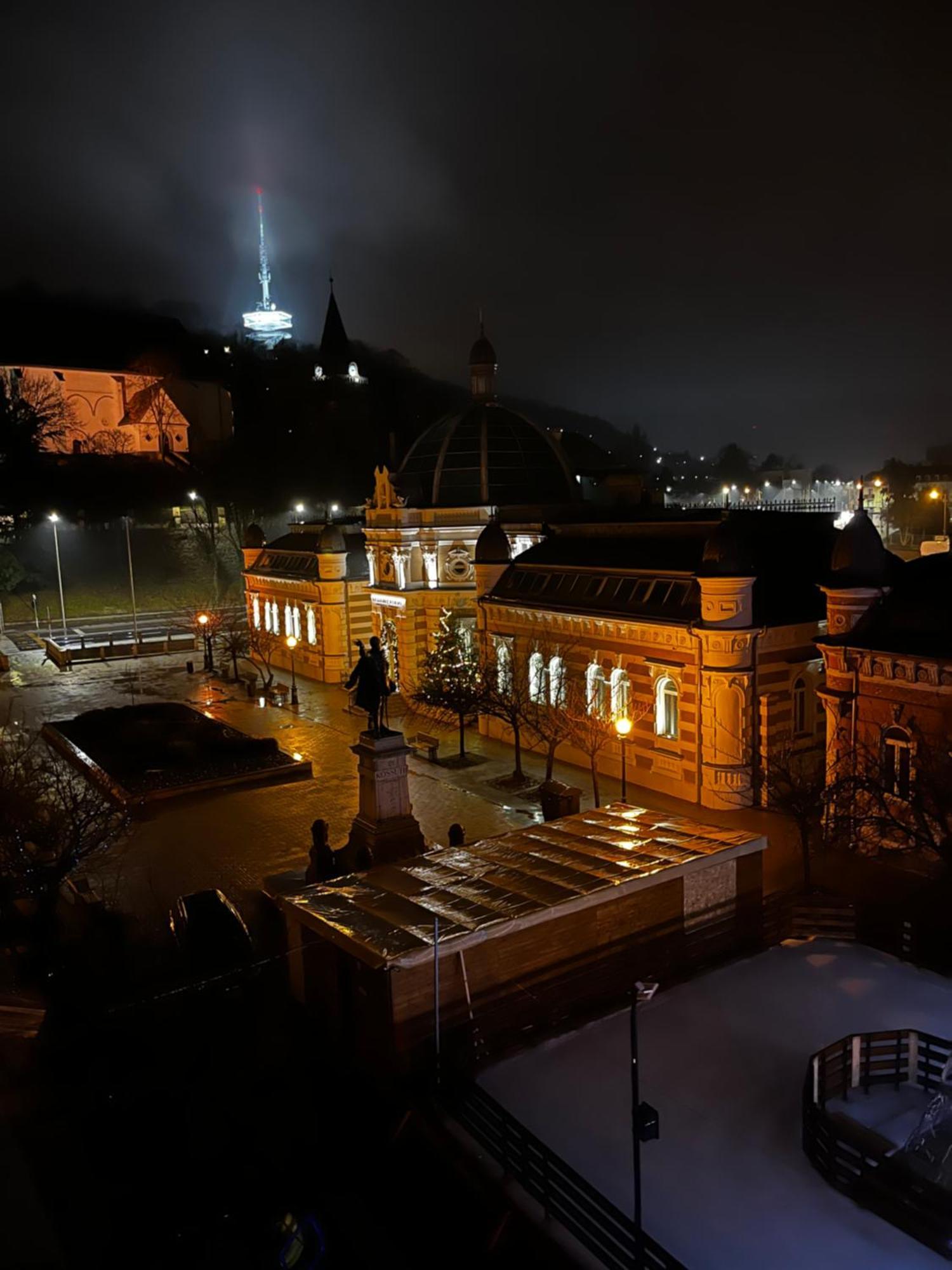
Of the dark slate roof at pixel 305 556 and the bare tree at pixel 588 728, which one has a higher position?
the dark slate roof at pixel 305 556

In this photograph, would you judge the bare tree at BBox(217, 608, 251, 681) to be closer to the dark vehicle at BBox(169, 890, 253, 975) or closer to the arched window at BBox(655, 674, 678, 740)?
the arched window at BBox(655, 674, 678, 740)

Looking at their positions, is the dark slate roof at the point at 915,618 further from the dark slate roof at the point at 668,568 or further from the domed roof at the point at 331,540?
the domed roof at the point at 331,540

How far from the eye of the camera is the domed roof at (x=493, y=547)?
4069 centimetres

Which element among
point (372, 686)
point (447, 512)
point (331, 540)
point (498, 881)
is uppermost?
point (447, 512)

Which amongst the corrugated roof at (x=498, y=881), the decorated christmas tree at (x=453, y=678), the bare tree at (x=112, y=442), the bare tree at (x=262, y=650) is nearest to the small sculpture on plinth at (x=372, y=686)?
the corrugated roof at (x=498, y=881)

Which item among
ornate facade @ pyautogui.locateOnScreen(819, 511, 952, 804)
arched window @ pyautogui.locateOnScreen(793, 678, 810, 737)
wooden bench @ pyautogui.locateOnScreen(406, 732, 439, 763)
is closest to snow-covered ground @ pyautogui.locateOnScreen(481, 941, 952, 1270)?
ornate facade @ pyautogui.locateOnScreen(819, 511, 952, 804)

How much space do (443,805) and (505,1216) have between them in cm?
1923

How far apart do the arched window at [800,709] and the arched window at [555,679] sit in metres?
8.37

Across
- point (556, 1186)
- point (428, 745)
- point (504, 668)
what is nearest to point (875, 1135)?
point (556, 1186)

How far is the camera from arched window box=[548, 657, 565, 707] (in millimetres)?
35219

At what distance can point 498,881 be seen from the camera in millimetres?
17844

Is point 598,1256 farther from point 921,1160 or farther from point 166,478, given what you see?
point 166,478

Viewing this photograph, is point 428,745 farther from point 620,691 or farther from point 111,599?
point 111,599

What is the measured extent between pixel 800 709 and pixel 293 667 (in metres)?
27.6
